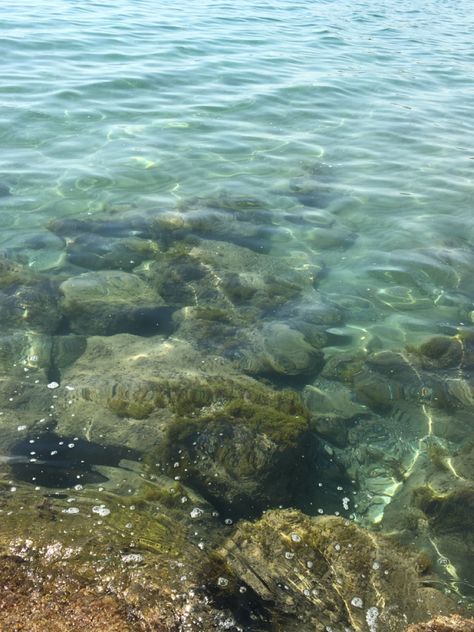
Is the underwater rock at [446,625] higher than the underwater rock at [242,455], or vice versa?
the underwater rock at [446,625]

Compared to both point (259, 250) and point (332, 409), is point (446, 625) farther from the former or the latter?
point (259, 250)

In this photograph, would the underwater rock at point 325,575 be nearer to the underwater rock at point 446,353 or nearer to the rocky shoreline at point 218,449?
the rocky shoreline at point 218,449

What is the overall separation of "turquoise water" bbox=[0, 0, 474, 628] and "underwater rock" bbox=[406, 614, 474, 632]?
2.60 ft

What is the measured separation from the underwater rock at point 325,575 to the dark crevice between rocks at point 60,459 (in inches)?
48.9

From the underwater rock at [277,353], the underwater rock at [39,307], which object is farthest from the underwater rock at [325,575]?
the underwater rock at [39,307]

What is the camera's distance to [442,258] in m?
7.78

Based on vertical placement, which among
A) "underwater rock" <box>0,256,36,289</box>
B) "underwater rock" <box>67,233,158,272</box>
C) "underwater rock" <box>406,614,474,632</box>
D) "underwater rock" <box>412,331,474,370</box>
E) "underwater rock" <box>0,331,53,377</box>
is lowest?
"underwater rock" <box>412,331,474,370</box>

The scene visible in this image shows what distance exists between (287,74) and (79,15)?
9765mm

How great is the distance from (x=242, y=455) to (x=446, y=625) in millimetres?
1922

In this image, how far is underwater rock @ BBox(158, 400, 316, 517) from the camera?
436 centimetres

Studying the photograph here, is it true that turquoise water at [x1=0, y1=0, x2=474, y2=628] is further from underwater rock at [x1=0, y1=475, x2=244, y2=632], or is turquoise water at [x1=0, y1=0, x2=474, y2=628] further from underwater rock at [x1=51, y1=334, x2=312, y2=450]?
→ underwater rock at [x1=0, y1=475, x2=244, y2=632]

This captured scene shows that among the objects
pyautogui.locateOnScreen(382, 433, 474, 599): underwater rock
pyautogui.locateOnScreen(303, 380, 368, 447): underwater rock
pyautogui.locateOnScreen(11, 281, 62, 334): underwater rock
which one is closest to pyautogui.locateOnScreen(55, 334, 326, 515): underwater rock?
pyautogui.locateOnScreen(303, 380, 368, 447): underwater rock

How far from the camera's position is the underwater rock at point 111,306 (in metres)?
6.21

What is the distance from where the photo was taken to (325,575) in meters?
3.64
